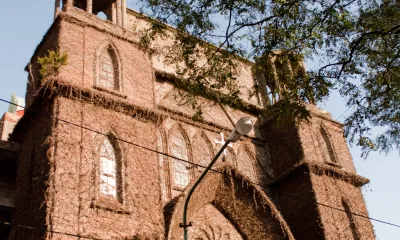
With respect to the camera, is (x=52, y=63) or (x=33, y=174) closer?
(x=33, y=174)

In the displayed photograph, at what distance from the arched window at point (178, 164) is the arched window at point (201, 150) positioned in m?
0.34

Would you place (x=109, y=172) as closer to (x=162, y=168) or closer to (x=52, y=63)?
(x=162, y=168)

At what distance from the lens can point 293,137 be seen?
62.7 ft

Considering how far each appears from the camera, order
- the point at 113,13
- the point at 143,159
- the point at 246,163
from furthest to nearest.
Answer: the point at 246,163, the point at 113,13, the point at 143,159

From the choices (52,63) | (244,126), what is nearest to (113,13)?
(52,63)

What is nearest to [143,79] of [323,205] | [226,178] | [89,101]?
[89,101]

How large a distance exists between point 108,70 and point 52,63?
2076 millimetres

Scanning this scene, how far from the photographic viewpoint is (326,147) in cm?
1958

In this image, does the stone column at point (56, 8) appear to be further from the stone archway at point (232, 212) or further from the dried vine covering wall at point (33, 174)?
the stone archway at point (232, 212)

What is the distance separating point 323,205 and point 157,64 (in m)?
7.36

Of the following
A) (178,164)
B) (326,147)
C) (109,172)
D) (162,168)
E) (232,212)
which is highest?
(326,147)

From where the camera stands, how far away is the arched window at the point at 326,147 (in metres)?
19.2

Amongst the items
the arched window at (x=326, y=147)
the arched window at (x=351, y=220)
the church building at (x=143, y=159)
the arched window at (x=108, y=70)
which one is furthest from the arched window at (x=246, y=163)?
the arched window at (x=108, y=70)

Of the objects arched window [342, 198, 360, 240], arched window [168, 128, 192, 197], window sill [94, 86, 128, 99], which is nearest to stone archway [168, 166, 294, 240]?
arched window [168, 128, 192, 197]
